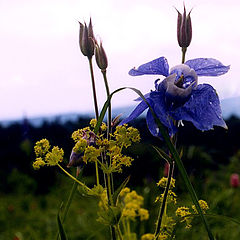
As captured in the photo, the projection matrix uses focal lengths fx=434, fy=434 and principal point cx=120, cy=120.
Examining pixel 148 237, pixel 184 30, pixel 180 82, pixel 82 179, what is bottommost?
pixel 82 179

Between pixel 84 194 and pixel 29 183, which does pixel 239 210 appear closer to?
pixel 29 183

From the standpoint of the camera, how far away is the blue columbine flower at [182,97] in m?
0.88

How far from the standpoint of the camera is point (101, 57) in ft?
2.98

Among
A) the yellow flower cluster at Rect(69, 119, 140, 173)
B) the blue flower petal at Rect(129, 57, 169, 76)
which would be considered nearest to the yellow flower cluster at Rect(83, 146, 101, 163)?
the yellow flower cluster at Rect(69, 119, 140, 173)

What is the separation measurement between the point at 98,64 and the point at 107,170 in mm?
227

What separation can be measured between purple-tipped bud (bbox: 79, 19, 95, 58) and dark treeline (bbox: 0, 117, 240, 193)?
206 centimetres

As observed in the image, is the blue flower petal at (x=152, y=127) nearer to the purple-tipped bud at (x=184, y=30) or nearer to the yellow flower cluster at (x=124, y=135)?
the yellow flower cluster at (x=124, y=135)

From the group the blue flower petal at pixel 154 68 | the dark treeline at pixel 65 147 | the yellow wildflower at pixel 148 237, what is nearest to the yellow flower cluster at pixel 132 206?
the yellow wildflower at pixel 148 237

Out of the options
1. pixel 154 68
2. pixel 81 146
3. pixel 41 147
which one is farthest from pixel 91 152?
pixel 154 68

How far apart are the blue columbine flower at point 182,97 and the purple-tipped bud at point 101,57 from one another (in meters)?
0.06

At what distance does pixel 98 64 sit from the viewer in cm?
90

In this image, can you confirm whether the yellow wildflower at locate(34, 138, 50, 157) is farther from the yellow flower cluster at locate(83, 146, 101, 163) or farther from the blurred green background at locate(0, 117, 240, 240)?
the blurred green background at locate(0, 117, 240, 240)

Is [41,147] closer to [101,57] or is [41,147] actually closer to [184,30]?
[101,57]

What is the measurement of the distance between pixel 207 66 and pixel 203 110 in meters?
0.11
